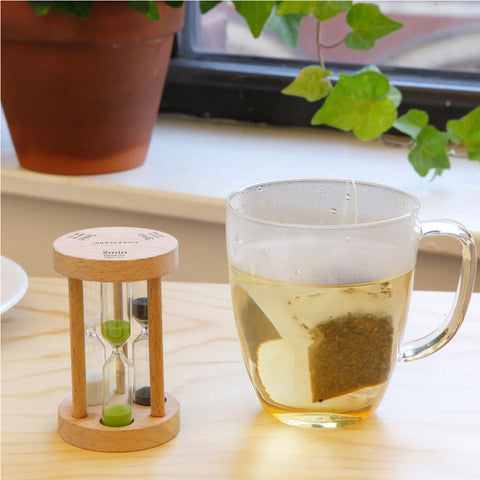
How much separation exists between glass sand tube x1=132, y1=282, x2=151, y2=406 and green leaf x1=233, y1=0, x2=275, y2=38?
0.43m

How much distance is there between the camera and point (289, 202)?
0.49 meters

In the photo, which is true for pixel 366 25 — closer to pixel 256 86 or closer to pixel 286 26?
pixel 286 26

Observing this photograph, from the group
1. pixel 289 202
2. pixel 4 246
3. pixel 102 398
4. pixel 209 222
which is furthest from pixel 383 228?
pixel 4 246

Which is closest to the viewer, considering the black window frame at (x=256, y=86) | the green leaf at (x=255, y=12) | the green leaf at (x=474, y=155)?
the green leaf at (x=255, y=12)

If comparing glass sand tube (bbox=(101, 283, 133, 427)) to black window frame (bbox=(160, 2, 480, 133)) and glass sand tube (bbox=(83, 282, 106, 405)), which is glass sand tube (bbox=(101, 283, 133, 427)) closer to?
glass sand tube (bbox=(83, 282, 106, 405))

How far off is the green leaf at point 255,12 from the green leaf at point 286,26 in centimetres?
11

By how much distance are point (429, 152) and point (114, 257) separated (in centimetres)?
60

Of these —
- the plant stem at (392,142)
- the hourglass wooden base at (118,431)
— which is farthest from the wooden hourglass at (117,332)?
the plant stem at (392,142)

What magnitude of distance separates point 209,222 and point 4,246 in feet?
0.95

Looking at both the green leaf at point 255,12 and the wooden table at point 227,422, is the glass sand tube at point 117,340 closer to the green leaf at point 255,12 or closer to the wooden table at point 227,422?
the wooden table at point 227,422

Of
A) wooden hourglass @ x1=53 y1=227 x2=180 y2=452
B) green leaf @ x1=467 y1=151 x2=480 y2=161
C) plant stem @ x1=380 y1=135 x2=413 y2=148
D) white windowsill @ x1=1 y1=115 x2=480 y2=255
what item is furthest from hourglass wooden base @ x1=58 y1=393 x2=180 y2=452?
plant stem @ x1=380 y1=135 x2=413 y2=148

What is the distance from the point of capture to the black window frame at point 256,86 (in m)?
1.10

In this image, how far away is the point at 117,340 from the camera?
0.45 metres

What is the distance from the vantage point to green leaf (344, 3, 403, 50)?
86 cm
